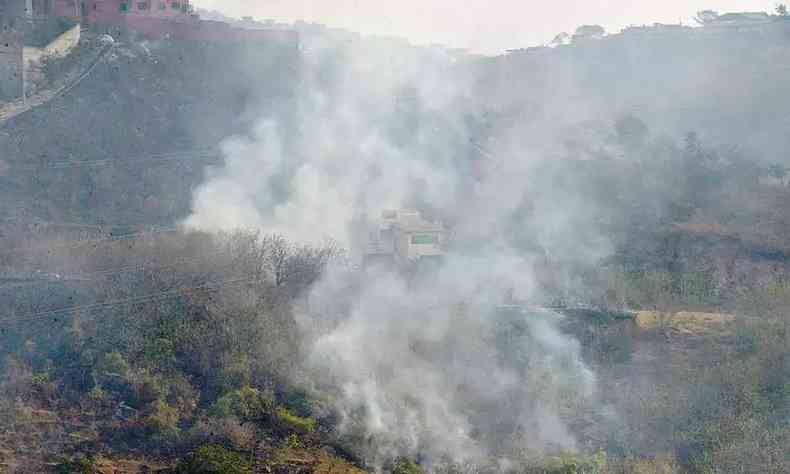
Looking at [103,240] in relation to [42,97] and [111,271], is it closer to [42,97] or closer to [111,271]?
[111,271]

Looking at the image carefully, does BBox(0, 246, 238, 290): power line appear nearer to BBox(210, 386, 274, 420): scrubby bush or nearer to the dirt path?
BBox(210, 386, 274, 420): scrubby bush

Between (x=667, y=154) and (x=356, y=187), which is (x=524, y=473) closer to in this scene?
(x=356, y=187)

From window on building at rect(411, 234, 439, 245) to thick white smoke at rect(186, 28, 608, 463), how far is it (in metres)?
0.70

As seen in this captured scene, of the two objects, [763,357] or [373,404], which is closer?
[373,404]

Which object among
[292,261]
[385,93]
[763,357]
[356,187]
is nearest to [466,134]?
[385,93]

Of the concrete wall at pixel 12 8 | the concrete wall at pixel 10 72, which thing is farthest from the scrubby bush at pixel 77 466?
the concrete wall at pixel 12 8

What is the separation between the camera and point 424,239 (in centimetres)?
2659

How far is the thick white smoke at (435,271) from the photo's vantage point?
18.2 m

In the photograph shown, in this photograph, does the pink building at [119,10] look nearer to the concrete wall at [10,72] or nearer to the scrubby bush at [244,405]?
the concrete wall at [10,72]

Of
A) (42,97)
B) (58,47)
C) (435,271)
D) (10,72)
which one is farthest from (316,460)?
(58,47)

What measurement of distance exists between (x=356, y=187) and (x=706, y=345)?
12.8 meters

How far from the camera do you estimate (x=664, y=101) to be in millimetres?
40125

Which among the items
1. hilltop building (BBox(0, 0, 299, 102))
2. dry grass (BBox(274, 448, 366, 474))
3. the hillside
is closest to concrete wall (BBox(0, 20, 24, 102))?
hilltop building (BBox(0, 0, 299, 102))

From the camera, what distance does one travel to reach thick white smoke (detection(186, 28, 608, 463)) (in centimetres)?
1819
